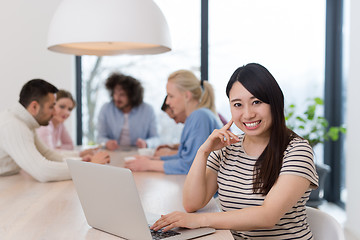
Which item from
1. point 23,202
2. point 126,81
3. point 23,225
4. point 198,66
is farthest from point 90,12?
point 198,66

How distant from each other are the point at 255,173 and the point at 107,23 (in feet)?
3.08

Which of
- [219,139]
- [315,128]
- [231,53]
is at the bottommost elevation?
[315,128]

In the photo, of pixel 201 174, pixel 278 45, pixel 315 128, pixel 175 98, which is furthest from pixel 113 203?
pixel 278 45

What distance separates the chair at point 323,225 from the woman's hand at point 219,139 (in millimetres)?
392

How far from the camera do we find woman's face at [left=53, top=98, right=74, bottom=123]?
12.7ft

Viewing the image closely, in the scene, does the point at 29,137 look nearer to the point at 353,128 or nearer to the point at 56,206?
the point at 56,206

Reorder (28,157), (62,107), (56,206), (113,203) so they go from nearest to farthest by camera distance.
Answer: (113,203)
(56,206)
(28,157)
(62,107)

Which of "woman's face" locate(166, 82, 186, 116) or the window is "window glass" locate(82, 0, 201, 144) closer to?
the window

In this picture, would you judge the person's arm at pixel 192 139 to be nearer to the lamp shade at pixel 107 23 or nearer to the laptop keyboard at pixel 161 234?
the lamp shade at pixel 107 23

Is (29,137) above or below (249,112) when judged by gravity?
below

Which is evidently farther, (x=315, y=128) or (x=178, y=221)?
(x=315, y=128)

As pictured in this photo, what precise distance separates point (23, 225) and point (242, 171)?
75 centimetres

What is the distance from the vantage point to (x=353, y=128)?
144 inches

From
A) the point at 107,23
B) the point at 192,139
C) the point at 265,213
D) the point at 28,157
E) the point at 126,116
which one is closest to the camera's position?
the point at 265,213
